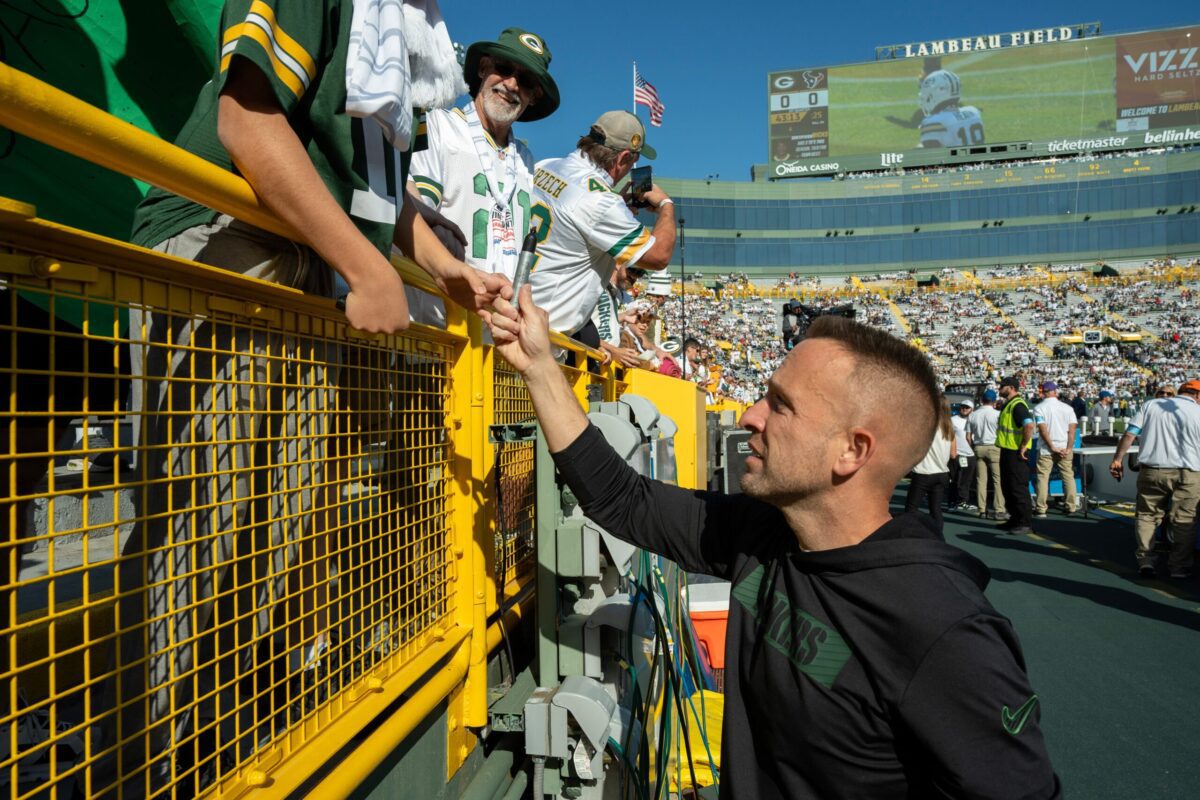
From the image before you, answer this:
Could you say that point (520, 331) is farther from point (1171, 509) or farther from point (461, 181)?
point (1171, 509)

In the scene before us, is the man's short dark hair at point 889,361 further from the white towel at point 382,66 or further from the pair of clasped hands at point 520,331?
the white towel at point 382,66

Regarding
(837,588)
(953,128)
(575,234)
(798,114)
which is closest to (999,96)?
(953,128)

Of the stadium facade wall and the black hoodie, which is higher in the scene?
the stadium facade wall

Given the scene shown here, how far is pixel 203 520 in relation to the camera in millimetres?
1095

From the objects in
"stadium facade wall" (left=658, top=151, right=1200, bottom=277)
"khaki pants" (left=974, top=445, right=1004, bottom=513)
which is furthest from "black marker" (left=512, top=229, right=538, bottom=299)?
"stadium facade wall" (left=658, top=151, right=1200, bottom=277)

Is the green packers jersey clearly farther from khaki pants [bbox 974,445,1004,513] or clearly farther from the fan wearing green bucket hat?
khaki pants [bbox 974,445,1004,513]

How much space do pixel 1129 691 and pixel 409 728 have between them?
466 cm

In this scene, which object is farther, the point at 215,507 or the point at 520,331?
the point at 520,331

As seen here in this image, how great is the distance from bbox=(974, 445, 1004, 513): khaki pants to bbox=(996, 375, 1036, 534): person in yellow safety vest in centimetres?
68

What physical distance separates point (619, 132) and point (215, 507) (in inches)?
112

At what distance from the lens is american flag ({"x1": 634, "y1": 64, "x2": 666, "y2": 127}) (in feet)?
50.2

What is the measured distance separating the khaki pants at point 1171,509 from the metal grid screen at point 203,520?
24.6 ft

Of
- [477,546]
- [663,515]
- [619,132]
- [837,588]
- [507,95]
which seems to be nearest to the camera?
[837,588]

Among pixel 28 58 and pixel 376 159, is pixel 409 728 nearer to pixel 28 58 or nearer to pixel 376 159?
pixel 376 159
